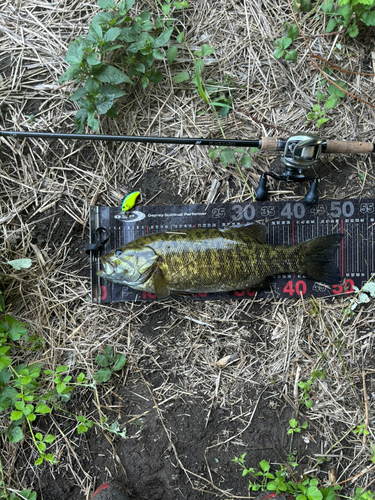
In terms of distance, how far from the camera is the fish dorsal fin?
9.53 ft

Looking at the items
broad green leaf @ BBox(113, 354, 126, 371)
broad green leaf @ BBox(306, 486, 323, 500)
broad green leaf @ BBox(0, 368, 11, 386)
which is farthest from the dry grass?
broad green leaf @ BBox(306, 486, 323, 500)

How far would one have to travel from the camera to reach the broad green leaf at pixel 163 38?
280cm

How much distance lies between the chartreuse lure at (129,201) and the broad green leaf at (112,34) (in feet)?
3.90

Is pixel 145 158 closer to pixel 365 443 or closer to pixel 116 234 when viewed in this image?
pixel 116 234

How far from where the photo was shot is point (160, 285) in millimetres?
2801

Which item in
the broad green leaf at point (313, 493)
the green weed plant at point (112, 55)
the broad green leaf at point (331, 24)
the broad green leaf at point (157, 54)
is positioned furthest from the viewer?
the broad green leaf at point (331, 24)

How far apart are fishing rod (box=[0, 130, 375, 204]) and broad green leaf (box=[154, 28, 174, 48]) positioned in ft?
2.55

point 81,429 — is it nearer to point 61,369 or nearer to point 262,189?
point 61,369

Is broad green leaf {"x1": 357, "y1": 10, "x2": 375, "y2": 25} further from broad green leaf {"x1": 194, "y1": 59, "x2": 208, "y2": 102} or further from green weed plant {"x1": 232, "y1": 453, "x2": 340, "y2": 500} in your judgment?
green weed plant {"x1": 232, "y1": 453, "x2": 340, "y2": 500}

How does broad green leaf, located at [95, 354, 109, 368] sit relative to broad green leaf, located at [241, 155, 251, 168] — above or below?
below

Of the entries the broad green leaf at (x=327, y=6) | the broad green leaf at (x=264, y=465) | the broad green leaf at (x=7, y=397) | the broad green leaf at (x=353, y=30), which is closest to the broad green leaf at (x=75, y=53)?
the broad green leaf at (x=327, y=6)

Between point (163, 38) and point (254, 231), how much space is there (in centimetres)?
173

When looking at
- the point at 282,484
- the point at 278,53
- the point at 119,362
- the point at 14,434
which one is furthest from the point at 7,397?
the point at 278,53

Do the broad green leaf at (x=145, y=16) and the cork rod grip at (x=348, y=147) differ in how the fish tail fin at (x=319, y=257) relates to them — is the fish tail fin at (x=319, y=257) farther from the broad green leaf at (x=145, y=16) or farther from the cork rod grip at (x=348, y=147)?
the broad green leaf at (x=145, y=16)
